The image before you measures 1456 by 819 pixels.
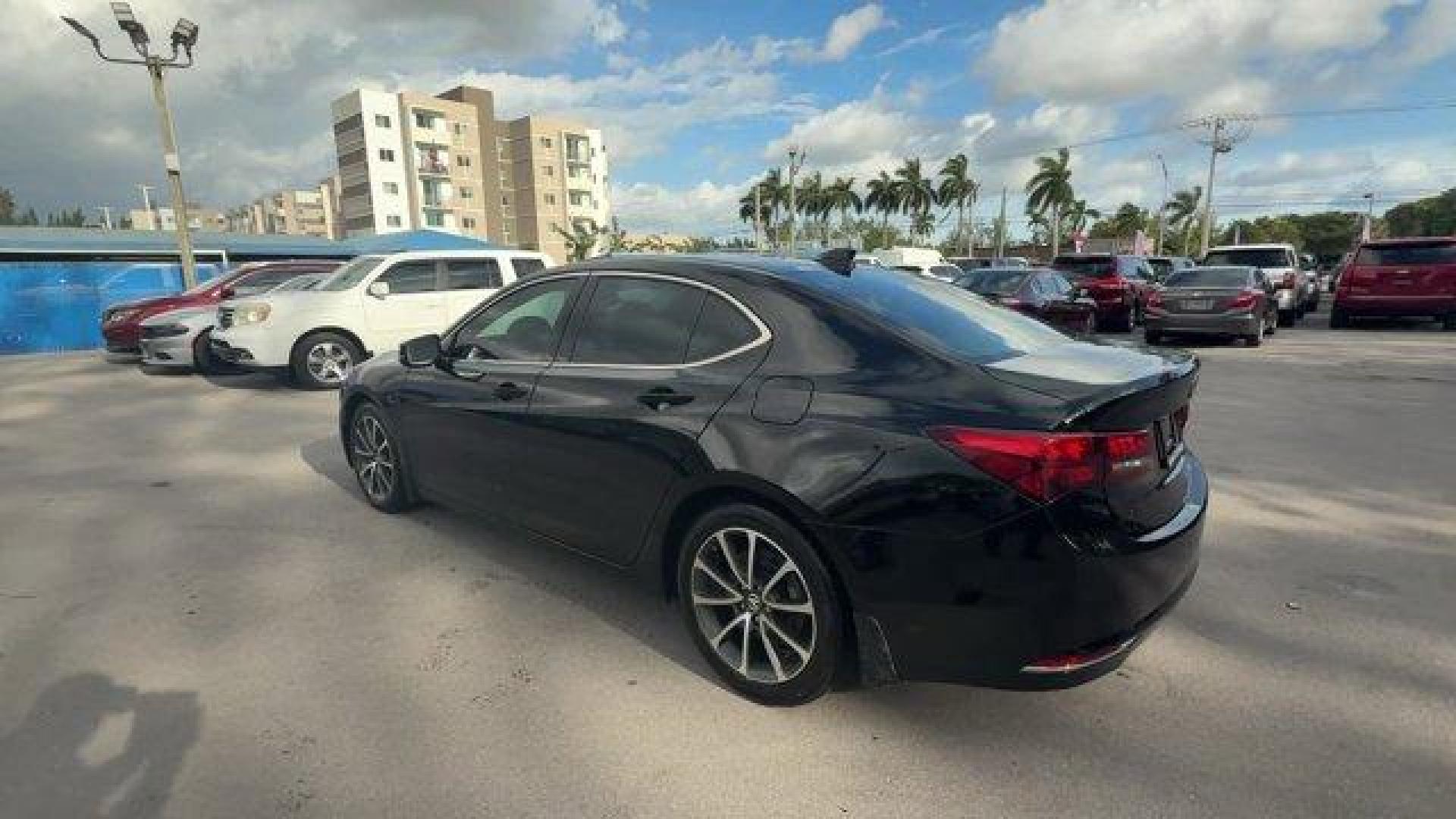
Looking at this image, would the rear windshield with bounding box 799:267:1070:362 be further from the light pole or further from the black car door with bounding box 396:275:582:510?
the light pole

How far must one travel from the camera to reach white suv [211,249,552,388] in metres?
9.56

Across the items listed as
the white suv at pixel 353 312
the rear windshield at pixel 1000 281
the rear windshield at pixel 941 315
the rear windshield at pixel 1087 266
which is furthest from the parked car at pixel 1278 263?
the rear windshield at pixel 941 315

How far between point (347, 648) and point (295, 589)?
80 centimetres

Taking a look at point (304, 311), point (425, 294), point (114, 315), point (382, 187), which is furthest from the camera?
point (382, 187)

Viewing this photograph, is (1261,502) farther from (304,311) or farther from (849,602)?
(304,311)

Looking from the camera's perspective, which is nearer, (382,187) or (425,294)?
(425,294)

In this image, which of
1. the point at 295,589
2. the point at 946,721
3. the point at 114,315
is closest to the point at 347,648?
the point at 295,589

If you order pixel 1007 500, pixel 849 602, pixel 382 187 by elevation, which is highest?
pixel 382 187

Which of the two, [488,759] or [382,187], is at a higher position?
[382,187]

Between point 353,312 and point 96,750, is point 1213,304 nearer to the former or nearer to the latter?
point 353,312

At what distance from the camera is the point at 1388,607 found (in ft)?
11.5

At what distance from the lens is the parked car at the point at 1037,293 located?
39.9 feet

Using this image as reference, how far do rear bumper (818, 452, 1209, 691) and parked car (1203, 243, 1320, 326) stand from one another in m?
16.2

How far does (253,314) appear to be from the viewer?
31.4 feet
